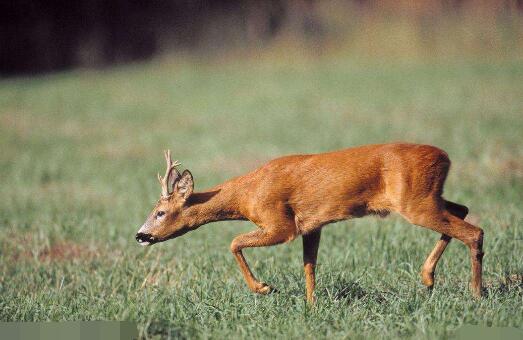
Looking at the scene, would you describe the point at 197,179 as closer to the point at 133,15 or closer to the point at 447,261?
the point at 447,261

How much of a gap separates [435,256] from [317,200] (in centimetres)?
105

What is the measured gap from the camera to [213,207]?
618 centimetres

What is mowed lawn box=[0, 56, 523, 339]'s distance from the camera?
558 cm

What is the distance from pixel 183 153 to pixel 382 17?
12763 millimetres

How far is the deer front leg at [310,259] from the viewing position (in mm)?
6004

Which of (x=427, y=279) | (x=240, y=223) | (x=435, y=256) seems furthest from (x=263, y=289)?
(x=240, y=223)

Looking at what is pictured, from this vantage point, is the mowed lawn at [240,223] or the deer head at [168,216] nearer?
the mowed lawn at [240,223]

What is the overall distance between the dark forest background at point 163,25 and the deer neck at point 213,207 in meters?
17.3

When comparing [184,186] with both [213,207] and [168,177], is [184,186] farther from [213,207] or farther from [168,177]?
[213,207]

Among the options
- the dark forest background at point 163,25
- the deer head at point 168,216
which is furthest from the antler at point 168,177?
the dark forest background at point 163,25

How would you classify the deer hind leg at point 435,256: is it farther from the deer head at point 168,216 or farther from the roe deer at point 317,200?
the deer head at point 168,216

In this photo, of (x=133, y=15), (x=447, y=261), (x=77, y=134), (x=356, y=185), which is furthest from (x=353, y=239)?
(x=133, y=15)

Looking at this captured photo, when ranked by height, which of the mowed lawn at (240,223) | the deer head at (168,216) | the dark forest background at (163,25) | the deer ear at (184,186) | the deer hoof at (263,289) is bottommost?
the mowed lawn at (240,223)

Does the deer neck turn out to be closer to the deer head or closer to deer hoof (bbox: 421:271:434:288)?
the deer head
